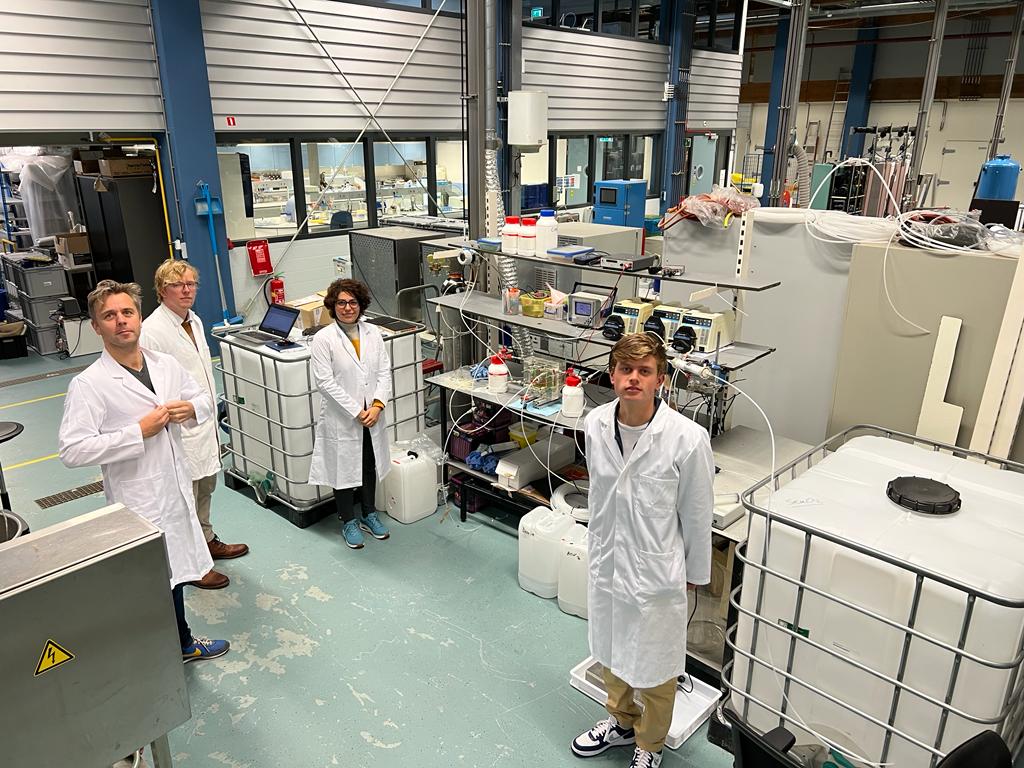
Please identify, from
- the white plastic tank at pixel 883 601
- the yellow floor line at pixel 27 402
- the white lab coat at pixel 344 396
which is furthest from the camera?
the yellow floor line at pixel 27 402

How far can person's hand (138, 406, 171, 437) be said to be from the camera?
2518 mm

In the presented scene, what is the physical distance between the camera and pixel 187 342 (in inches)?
127

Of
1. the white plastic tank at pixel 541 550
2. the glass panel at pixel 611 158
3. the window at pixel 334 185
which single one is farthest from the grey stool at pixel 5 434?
the glass panel at pixel 611 158

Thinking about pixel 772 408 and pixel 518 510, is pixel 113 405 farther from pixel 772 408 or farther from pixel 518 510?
pixel 772 408

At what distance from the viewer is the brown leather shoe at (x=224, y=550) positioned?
12.2ft

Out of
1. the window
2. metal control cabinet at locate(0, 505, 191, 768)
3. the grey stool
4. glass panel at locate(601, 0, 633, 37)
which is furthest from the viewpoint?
glass panel at locate(601, 0, 633, 37)

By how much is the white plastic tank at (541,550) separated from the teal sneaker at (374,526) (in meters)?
0.90

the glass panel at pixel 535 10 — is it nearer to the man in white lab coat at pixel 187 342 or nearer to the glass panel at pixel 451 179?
the glass panel at pixel 451 179

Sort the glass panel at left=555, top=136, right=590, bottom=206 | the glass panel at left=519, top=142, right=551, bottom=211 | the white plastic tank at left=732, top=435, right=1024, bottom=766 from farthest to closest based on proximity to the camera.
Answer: the glass panel at left=555, top=136, right=590, bottom=206 → the glass panel at left=519, top=142, right=551, bottom=211 → the white plastic tank at left=732, top=435, right=1024, bottom=766

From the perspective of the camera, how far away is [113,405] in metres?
2.53

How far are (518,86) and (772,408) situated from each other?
6.16m

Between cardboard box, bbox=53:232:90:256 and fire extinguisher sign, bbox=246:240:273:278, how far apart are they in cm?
170

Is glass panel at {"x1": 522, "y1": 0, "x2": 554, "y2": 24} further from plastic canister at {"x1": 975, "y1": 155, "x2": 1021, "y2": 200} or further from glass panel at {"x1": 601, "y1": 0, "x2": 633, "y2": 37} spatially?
plastic canister at {"x1": 975, "y1": 155, "x2": 1021, "y2": 200}

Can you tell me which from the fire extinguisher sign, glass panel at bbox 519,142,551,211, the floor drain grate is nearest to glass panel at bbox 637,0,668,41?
glass panel at bbox 519,142,551,211
